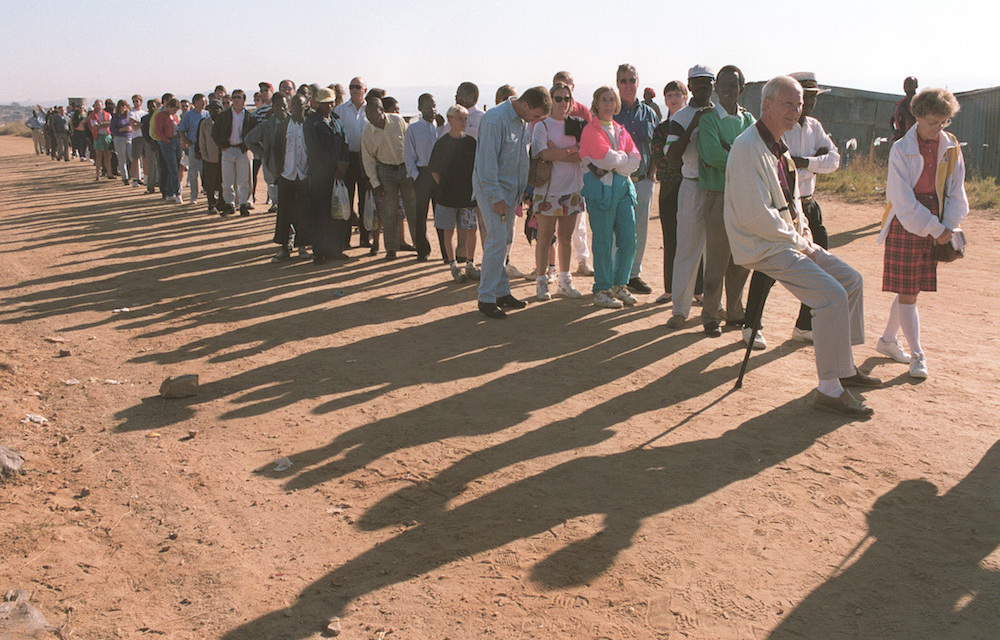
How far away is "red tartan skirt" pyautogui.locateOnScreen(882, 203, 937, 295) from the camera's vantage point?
242 inches

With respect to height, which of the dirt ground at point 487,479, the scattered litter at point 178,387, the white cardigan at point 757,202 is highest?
the white cardigan at point 757,202

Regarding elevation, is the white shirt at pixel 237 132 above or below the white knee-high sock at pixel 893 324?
above

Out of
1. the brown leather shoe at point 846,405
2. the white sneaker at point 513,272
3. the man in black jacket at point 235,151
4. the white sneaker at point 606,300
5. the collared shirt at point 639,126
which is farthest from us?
Answer: the man in black jacket at point 235,151

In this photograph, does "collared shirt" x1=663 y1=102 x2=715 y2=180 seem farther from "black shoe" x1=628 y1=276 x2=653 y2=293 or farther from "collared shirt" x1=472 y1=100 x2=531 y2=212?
"black shoe" x1=628 y1=276 x2=653 y2=293

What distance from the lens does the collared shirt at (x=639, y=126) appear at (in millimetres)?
8844

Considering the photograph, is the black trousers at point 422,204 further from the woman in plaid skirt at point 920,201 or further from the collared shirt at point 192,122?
the collared shirt at point 192,122

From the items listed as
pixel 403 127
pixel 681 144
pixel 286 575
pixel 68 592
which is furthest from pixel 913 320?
pixel 403 127

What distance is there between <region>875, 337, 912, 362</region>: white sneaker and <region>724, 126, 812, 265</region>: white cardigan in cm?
162

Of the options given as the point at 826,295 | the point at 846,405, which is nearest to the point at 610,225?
the point at 826,295

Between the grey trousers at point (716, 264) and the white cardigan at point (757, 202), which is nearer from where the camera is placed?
the white cardigan at point (757, 202)

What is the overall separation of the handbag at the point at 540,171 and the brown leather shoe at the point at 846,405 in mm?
3587

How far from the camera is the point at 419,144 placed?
400 inches

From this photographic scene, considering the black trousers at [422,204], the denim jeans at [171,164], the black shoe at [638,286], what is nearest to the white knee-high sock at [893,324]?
the black shoe at [638,286]

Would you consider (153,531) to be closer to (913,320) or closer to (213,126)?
(913,320)
